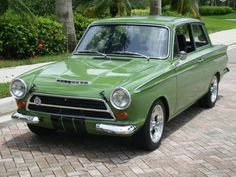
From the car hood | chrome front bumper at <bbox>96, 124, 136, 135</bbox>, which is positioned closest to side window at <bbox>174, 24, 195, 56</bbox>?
the car hood

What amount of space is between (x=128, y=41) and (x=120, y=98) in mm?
1585

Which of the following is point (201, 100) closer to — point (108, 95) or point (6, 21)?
point (108, 95)

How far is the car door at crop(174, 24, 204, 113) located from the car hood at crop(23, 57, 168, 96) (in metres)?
0.49

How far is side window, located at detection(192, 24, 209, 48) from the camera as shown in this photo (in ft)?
26.2

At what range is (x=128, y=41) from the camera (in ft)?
22.4

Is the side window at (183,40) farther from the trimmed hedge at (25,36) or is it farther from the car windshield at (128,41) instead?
the trimmed hedge at (25,36)

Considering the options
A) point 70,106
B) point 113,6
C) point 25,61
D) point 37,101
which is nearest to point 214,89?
point 70,106

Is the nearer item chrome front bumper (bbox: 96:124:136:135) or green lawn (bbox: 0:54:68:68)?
chrome front bumper (bbox: 96:124:136:135)

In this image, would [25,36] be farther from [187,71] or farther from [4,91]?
[187,71]

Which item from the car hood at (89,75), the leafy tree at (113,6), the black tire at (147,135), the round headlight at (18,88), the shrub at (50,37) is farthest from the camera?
the leafy tree at (113,6)

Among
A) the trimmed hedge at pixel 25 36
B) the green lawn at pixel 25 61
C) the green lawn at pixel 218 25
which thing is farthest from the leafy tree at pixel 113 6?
the green lawn at pixel 25 61

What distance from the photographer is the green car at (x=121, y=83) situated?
A: 5.54 meters

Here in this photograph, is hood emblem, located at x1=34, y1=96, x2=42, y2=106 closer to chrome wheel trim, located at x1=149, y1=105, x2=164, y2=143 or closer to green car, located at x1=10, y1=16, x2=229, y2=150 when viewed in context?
green car, located at x1=10, y1=16, x2=229, y2=150

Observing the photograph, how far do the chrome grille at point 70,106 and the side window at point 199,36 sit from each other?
2971mm
